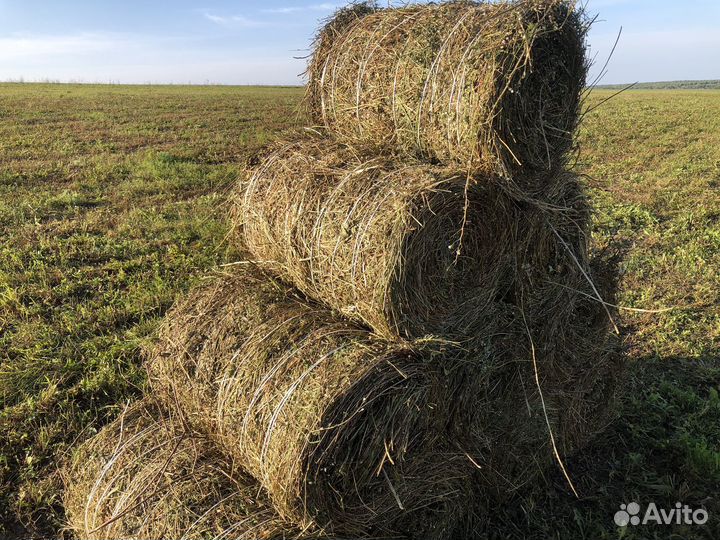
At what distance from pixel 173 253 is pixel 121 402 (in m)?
3.09

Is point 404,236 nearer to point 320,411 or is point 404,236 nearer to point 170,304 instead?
point 320,411

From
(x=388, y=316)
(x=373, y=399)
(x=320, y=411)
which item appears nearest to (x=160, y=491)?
(x=320, y=411)

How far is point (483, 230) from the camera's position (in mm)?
3004

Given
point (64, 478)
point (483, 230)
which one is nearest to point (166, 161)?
point (64, 478)

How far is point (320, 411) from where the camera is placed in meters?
2.51

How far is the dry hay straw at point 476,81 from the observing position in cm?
269

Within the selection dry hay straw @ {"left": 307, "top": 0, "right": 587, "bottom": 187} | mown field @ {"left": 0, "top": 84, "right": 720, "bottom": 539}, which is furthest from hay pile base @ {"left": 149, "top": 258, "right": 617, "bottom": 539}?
dry hay straw @ {"left": 307, "top": 0, "right": 587, "bottom": 187}

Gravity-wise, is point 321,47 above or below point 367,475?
above

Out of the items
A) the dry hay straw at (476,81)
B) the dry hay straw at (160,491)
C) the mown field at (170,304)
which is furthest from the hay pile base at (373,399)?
the dry hay straw at (476,81)

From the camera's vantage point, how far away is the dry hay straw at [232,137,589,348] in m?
2.68

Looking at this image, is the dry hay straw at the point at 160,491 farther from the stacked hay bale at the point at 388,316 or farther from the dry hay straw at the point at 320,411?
the dry hay straw at the point at 320,411

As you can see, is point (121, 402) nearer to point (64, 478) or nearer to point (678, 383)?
point (64, 478)

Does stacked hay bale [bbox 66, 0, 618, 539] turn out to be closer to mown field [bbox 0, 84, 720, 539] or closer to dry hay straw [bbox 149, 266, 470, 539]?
dry hay straw [bbox 149, 266, 470, 539]

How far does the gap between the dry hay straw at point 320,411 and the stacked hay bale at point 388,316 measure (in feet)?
0.04
